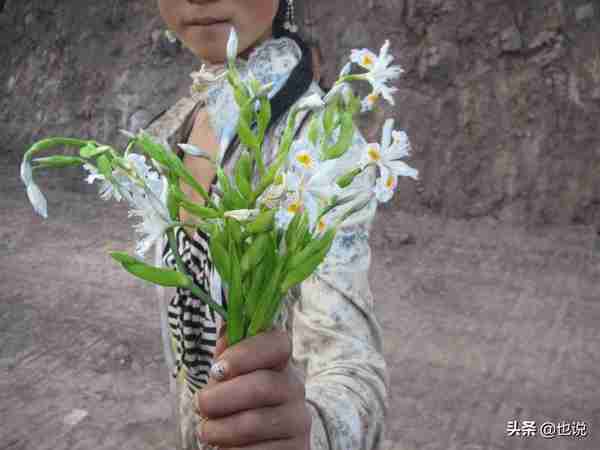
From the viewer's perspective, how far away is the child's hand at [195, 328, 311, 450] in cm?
100

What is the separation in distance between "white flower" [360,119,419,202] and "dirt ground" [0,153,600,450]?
3.00m

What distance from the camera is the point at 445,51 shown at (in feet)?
24.8

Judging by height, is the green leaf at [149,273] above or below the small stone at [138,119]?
above

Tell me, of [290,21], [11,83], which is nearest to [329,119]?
[290,21]

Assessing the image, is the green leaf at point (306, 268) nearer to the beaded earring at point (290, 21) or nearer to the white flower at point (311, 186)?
the white flower at point (311, 186)

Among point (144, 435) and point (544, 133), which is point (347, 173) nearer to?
point (144, 435)

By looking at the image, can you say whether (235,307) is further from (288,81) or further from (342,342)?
(288,81)

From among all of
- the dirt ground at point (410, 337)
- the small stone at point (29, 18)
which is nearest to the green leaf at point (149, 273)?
the dirt ground at point (410, 337)

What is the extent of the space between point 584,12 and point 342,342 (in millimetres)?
6930

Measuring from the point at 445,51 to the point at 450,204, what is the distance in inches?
68.1

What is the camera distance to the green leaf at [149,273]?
94 cm

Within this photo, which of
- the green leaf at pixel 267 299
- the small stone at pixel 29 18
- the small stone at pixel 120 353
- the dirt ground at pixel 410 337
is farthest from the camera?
the small stone at pixel 29 18

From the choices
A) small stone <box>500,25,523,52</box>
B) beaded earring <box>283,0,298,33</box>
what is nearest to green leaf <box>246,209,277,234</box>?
beaded earring <box>283,0,298,33</box>

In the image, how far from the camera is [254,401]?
3.27 ft
